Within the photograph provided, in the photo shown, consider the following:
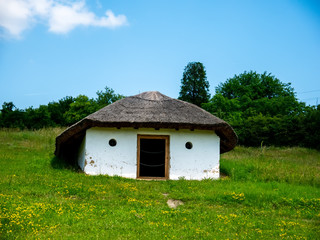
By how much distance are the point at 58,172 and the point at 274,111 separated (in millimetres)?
28791

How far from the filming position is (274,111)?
34.7 meters

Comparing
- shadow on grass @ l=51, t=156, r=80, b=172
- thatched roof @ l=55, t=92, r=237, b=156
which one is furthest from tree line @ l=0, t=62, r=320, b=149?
thatched roof @ l=55, t=92, r=237, b=156

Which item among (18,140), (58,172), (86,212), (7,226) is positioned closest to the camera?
(7,226)

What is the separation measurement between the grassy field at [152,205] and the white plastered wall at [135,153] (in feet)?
2.35

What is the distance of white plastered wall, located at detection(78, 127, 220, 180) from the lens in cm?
1142

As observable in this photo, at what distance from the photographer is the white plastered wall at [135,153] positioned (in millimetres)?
11422

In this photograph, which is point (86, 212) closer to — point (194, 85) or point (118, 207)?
point (118, 207)

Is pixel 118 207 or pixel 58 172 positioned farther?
pixel 58 172

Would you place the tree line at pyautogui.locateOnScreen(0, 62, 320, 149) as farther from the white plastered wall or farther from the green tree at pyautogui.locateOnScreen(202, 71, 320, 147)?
the white plastered wall

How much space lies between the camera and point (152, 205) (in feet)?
25.5

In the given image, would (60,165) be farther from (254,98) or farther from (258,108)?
(254,98)

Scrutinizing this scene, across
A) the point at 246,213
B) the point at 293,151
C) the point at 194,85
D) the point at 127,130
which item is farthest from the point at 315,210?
the point at 194,85

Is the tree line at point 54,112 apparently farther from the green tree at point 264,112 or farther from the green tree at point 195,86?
the green tree at point 264,112

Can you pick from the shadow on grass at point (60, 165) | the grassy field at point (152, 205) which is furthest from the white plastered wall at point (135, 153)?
the grassy field at point (152, 205)
